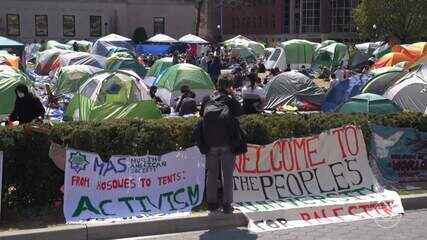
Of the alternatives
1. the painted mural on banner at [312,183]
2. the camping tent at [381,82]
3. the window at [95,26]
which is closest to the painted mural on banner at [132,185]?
the painted mural on banner at [312,183]

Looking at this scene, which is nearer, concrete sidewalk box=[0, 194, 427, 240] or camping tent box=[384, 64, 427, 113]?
concrete sidewalk box=[0, 194, 427, 240]

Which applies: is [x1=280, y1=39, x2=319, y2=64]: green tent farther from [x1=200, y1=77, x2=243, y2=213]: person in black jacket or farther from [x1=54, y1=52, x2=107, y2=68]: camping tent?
[x1=200, y1=77, x2=243, y2=213]: person in black jacket

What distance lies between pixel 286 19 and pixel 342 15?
9.90 metres

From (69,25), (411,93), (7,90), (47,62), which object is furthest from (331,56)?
(69,25)

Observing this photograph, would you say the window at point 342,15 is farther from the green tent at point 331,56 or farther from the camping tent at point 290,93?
the camping tent at point 290,93

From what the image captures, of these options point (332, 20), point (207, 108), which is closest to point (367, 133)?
point (207, 108)

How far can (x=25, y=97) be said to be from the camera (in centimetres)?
1212

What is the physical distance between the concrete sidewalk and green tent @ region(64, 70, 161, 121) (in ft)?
32.8

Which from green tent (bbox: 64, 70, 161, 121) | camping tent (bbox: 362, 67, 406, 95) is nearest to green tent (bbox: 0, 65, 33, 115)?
green tent (bbox: 64, 70, 161, 121)

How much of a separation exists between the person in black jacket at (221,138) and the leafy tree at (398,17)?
5419 centimetres

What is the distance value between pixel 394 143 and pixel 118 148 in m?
4.02

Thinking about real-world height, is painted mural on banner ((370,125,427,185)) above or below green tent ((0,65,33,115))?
below

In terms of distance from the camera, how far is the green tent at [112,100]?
17812 mm

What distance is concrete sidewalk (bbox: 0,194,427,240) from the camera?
7.22 m
